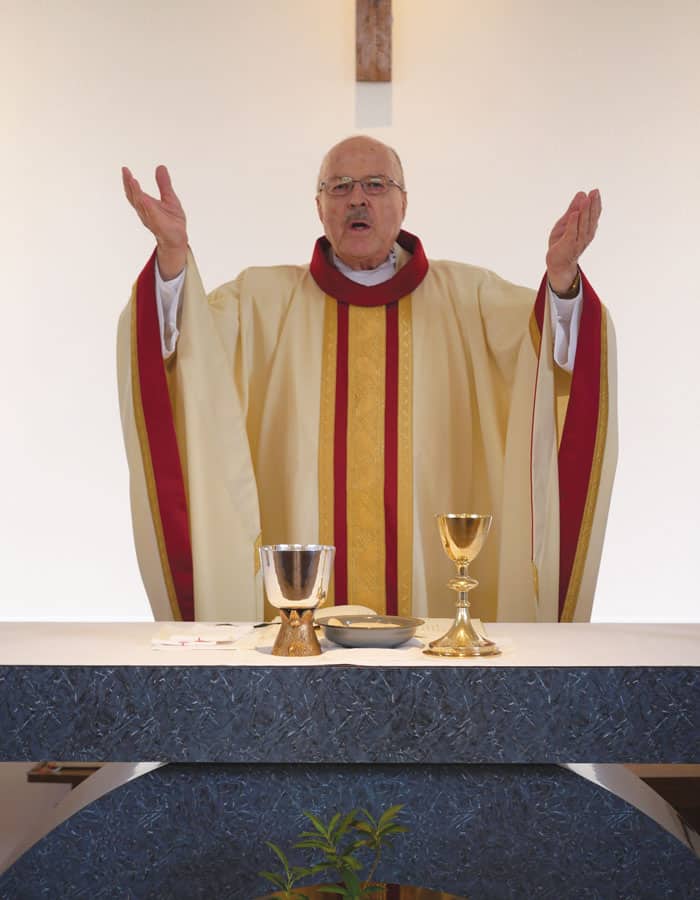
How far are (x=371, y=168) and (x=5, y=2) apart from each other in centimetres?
265

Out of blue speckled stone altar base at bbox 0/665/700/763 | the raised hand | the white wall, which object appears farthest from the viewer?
the white wall

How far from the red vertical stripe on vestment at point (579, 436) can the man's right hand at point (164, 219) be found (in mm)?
1095

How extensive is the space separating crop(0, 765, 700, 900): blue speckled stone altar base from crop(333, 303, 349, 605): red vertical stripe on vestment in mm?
1410

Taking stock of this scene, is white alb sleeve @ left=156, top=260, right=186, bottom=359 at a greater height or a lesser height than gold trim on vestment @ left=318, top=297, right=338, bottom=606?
greater

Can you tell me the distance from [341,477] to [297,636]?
1.36 m

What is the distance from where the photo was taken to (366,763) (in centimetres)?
182

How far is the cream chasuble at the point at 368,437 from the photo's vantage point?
297 centimetres

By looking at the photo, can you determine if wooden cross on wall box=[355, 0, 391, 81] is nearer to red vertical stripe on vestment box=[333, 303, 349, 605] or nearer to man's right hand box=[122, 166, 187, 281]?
red vertical stripe on vestment box=[333, 303, 349, 605]

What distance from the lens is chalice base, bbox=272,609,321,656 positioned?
1909 millimetres

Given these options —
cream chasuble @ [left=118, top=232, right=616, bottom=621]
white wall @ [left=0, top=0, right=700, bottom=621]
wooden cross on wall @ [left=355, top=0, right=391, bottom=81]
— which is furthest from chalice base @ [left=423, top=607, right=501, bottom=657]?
wooden cross on wall @ [left=355, top=0, right=391, bottom=81]

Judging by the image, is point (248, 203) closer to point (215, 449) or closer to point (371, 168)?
point (371, 168)

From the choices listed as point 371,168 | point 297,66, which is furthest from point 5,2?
point 371,168

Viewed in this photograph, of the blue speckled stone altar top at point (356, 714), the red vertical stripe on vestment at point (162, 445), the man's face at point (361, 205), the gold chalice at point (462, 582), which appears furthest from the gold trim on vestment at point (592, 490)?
the blue speckled stone altar top at point (356, 714)

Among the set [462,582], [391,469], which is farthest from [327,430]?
[462,582]
